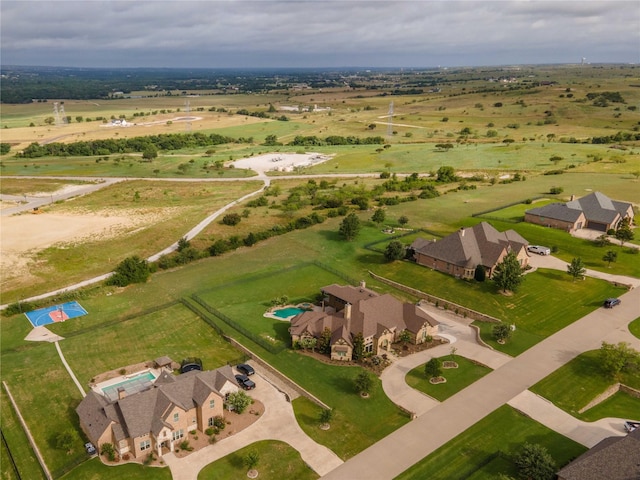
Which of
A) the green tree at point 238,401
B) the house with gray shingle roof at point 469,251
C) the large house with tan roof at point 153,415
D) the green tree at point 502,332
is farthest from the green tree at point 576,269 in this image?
the large house with tan roof at point 153,415

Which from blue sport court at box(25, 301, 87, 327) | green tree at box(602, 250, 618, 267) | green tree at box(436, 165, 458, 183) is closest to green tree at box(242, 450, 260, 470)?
blue sport court at box(25, 301, 87, 327)

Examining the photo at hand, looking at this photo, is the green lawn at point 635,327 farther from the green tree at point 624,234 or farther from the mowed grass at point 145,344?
the mowed grass at point 145,344

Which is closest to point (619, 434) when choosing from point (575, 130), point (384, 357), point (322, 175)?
point (384, 357)

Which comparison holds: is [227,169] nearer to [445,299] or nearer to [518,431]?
[445,299]

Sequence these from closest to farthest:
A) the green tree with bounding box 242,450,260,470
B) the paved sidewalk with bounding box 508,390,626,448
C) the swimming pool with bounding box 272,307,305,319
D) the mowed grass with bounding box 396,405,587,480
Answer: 1. the mowed grass with bounding box 396,405,587,480
2. the green tree with bounding box 242,450,260,470
3. the paved sidewalk with bounding box 508,390,626,448
4. the swimming pool with bounding box 272,307,305,319

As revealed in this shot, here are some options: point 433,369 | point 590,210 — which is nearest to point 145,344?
point 433,369

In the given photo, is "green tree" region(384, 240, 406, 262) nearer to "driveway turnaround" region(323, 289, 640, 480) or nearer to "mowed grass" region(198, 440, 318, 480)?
"driveway turnaround" region(323, 289, 640, 480)

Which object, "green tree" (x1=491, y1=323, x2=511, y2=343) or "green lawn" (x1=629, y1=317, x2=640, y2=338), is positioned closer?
"green tree" (x1=491, y1=323, x2=511, y2=343)
